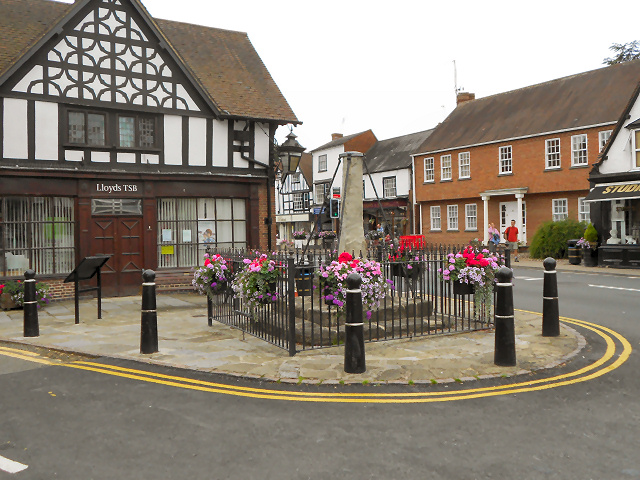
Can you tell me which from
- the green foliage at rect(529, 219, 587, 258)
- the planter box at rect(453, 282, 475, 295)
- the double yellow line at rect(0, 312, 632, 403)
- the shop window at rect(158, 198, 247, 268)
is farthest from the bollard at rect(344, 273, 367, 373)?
the green foliage at rect(529, 219, 587, 258)

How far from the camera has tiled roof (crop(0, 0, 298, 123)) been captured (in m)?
15.0

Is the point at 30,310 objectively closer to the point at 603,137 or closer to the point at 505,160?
the point at 603,137

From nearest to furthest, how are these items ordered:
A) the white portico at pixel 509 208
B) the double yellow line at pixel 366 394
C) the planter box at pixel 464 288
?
the double yellow line at pixel 366 394 → the planter box at pixel 464 288 → the white portico at pixel 509 208

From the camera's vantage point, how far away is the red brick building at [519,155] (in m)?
28.4

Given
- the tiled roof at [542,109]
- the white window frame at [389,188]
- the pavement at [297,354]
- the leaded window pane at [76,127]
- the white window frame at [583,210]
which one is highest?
the tiled roof at [542,109]

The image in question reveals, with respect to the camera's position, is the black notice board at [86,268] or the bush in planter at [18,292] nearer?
the black notice board at [86,268]

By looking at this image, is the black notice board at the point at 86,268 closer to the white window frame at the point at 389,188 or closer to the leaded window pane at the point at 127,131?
the leaded window pane at the point at 127,131

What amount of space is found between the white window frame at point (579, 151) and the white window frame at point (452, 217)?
895 centimetres

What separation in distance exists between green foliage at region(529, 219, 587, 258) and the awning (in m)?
2.91

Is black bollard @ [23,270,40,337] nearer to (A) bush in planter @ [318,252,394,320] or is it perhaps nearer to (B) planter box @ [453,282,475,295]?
(A) bush in planter @ [318,252,394,320]

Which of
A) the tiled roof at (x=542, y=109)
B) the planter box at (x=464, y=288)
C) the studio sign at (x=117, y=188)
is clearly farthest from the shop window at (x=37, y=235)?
the tiled roof at (x=542, y=109)

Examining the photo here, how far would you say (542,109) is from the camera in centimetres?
3147

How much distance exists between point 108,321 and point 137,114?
663 centimetres

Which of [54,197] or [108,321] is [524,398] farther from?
[54,197]
